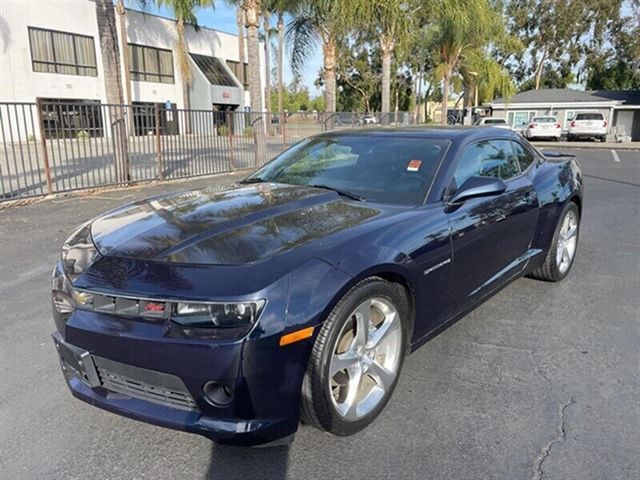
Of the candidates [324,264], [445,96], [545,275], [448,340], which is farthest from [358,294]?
[445,96]

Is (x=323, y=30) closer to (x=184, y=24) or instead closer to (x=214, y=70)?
(x=184, y=24)

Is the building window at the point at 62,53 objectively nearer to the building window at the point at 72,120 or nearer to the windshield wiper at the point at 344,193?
the building window at the point at 72,120

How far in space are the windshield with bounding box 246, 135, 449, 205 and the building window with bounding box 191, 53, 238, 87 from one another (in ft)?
114

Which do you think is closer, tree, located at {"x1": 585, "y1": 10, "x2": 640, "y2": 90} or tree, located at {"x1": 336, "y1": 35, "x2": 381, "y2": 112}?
tree, located at {"x1": 585, "y1": 10, "x2": 640, "y2": 90}

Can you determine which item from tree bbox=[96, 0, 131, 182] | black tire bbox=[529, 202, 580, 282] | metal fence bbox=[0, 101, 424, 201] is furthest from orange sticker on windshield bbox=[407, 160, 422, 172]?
tree bbox=[96, 0, 131, 182]

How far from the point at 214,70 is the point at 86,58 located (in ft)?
34.2

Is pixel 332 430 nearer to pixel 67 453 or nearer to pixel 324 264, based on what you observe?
pixel 324 264

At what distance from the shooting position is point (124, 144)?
35.2ft

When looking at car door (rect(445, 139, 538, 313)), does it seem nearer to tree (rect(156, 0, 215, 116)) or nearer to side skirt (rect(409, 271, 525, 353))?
side skirt (rect(409, 271, 525, 353))

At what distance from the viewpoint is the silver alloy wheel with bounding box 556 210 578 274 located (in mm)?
4797

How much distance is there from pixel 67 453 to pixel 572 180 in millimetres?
4724

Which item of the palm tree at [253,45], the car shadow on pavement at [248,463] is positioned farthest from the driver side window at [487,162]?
the palm tree at [253,45]

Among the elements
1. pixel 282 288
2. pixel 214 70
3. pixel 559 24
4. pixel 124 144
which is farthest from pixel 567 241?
pixel 559 24

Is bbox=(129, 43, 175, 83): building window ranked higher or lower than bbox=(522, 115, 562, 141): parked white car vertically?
higher
